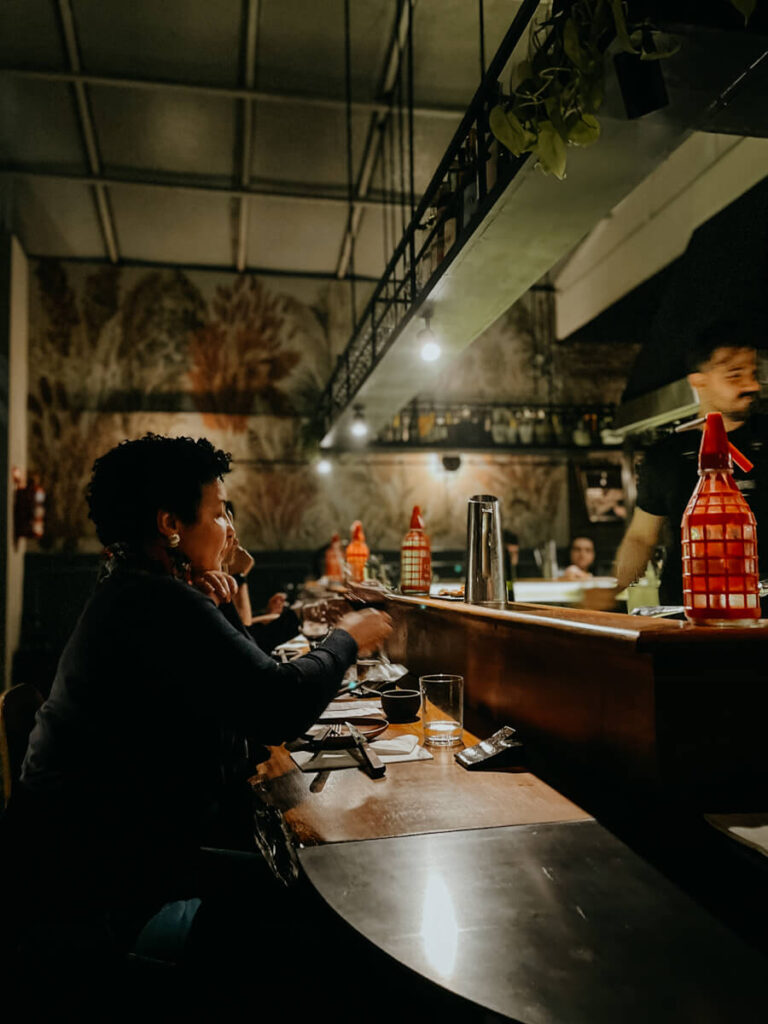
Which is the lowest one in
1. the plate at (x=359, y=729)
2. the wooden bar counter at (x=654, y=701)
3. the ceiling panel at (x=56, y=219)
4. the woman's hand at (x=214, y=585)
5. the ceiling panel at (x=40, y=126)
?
the plate at (x=359, y=729)

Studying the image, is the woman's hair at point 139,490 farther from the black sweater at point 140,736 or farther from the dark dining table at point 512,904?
the dark dining table at point 512,904

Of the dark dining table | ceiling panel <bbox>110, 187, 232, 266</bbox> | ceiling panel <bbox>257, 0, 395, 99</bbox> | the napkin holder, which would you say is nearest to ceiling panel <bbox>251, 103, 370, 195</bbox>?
ceiling panel <bbox>257, 0, 395, 99</bbox>

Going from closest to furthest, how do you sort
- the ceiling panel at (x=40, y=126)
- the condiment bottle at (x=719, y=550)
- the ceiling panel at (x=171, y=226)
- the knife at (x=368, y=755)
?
the condiment bottle at (x=719, y=550) < the knife at (x=368, y=755) < the ceiling panel at (x=40, y=126) < the ceiling panel at (x=171, y=226)

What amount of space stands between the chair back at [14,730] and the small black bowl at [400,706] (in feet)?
3.07

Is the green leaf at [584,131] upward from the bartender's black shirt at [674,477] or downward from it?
upward

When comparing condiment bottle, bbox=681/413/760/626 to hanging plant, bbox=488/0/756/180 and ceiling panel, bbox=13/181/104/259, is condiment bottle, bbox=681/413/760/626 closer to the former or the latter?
hanging plant, bbox=488/0/756/180

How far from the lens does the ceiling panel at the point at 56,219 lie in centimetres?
628

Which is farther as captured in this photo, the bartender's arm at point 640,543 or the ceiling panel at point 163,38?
the ceiling panel at point 163,38

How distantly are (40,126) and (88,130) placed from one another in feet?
1.26

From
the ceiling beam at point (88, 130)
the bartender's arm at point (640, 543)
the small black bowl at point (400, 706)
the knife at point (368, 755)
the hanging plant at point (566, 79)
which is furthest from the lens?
the ceiling beam at point (88, 130)

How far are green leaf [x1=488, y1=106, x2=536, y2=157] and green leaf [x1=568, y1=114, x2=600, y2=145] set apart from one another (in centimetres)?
11

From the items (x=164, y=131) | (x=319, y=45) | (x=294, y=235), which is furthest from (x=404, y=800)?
(x=294, y=235)

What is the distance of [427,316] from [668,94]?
148 centimetres

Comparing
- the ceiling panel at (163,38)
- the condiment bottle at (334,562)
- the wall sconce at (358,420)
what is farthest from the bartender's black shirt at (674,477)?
the ceiling panel at (163,38)
